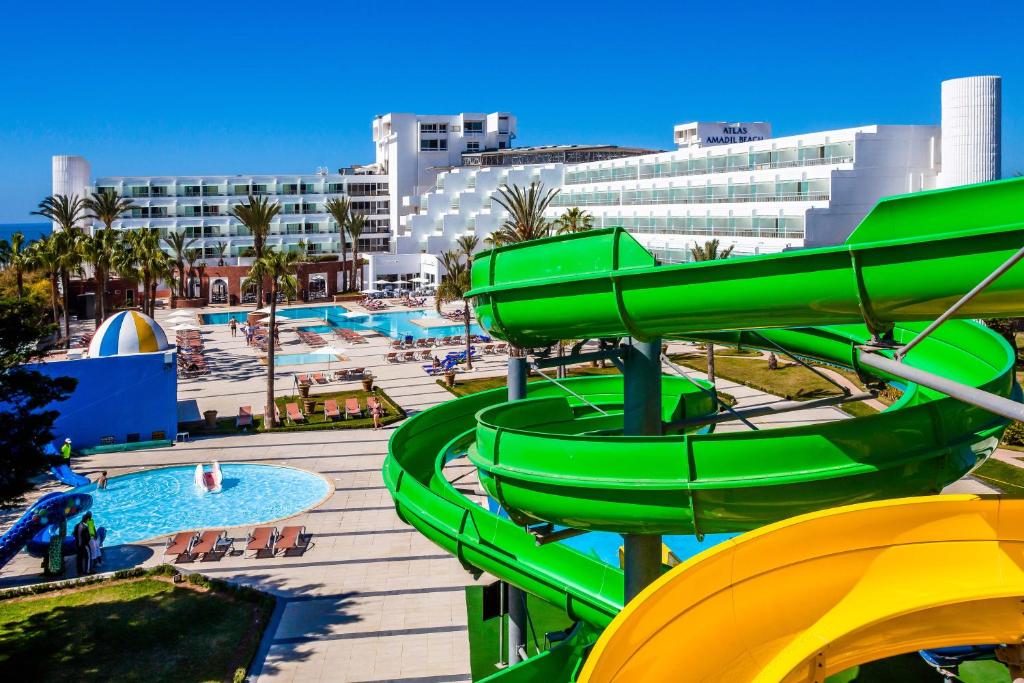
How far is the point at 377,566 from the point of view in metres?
21.0

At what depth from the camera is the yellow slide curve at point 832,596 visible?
6754 mm

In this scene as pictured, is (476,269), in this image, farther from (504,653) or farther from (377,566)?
(377,566)

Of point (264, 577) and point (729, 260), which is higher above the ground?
point (729, 260)

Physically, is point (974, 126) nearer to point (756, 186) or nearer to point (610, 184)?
point (756, 186)

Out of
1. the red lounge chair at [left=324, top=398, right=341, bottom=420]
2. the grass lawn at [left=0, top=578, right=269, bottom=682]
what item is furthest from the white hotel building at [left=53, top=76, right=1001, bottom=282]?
the grass lawn at [left=0, top=578, right=269, bottom=682]

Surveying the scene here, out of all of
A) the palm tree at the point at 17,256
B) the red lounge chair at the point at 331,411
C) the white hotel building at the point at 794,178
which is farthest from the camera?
the palm tree at the point at 17,256

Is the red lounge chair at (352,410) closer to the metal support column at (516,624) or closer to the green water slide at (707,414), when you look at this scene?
the metal support column at (516,624)

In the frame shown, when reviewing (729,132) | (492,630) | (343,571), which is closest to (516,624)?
(492,630)

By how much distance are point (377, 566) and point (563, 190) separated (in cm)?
5674

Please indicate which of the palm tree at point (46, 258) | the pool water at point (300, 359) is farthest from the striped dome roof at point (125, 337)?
the palm tree at point (46, 258)

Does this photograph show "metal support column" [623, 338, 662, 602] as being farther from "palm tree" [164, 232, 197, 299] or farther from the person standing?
"palm tree" [164, 232, 197, 299]

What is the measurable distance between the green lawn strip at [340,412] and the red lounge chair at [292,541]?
37.8 feet

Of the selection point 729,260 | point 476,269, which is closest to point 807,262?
point 729,260

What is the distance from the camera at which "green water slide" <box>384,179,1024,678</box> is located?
7758 millimetres
